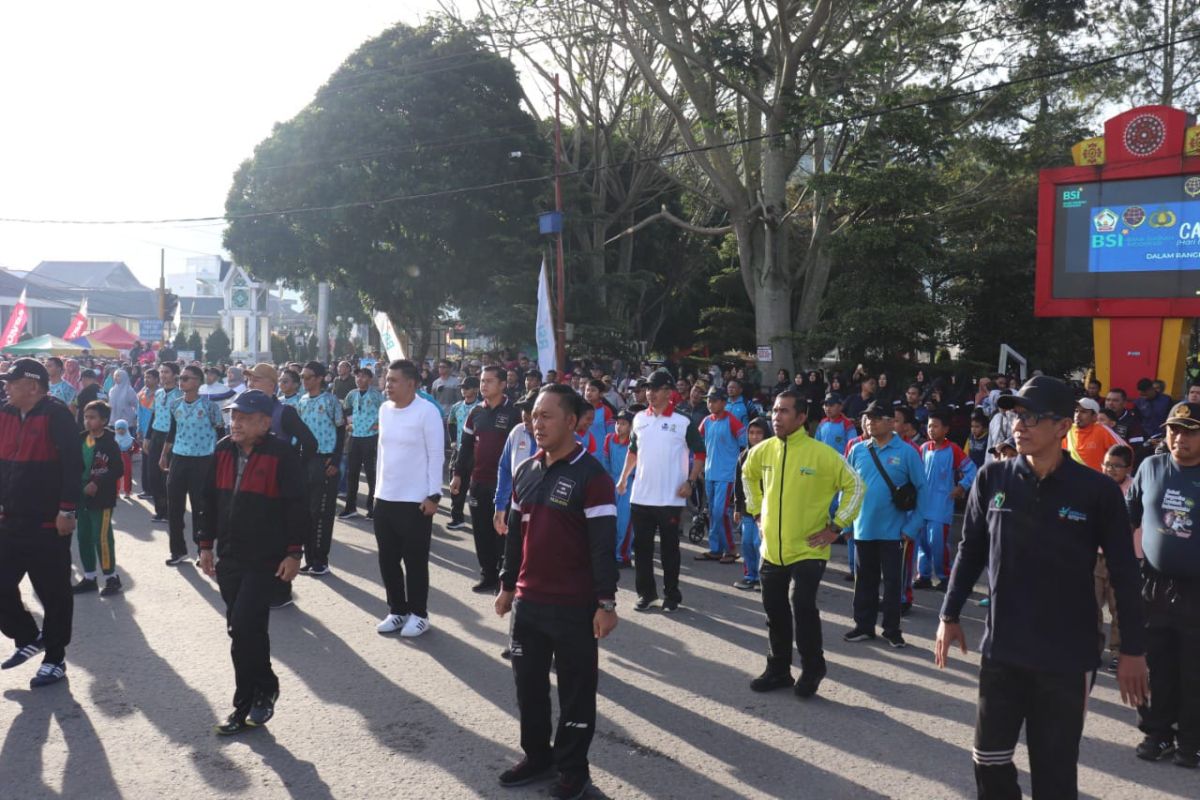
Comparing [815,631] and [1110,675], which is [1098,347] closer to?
[1110,675]

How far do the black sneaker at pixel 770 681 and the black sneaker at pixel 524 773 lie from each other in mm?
1741

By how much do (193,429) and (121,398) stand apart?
534 centimetres

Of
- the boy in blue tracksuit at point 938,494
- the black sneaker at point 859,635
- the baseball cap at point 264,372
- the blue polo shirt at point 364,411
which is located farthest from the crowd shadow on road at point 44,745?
the boy in blue tracksuit at point 938,494

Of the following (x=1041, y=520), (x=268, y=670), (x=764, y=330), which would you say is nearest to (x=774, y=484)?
(x=1041, y=520)

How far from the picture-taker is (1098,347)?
1891 centimetres

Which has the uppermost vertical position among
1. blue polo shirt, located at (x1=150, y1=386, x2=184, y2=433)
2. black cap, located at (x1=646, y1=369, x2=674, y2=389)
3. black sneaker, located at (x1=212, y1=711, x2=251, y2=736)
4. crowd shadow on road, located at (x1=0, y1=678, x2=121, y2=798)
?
black cap, located at (x1=646, y1=369, x2=674, y2=389)

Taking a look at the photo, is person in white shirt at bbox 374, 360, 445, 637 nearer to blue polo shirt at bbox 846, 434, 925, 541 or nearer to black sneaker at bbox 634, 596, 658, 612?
black sneaker at bbox 634, 596, 658, 612

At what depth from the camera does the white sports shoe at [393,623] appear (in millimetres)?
6980

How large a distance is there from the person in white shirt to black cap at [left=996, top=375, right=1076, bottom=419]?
4394 mm

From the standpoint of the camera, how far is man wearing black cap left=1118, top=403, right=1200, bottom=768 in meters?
4.73

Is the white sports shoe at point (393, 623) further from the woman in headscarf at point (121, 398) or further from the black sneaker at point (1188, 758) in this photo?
the woman in headscarf at point (121, 398)

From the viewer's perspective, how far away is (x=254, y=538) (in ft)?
17.0

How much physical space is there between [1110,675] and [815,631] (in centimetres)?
218

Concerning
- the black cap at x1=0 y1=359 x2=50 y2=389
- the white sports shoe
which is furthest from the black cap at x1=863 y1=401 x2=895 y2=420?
the black cap at x1=0 y1=359 x2=50 y2=389
